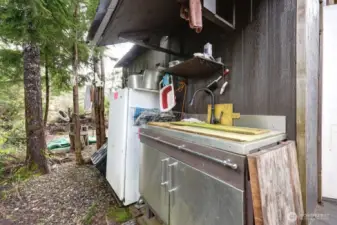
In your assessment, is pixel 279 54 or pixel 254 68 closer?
pixel 279 54

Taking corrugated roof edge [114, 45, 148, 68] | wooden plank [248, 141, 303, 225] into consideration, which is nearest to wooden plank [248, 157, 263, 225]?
wooden plank [248, 141, 303, 225]

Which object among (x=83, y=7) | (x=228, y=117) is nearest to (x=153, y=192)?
(x=228, y=117)

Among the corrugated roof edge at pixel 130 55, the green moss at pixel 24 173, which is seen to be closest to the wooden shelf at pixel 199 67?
the corrugated roof edge at pixel 130 55

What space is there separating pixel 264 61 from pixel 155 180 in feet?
5.06

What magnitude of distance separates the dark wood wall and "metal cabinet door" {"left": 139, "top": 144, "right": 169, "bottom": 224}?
964 mm

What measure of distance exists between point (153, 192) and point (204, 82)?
1466 millimetres

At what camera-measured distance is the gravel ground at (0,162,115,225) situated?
2.16m

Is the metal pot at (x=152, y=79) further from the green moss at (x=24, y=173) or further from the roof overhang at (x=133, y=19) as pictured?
the green moss at (x=24, y=173)

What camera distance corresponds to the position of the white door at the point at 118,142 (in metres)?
2.26

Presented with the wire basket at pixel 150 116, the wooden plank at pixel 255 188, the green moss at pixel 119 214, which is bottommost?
the green moss at pixel 119 214

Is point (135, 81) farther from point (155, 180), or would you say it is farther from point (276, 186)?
point (276, 186)

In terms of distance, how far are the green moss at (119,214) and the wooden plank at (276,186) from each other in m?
1.80

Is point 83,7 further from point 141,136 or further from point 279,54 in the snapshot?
point 279,54

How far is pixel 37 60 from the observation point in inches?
131
